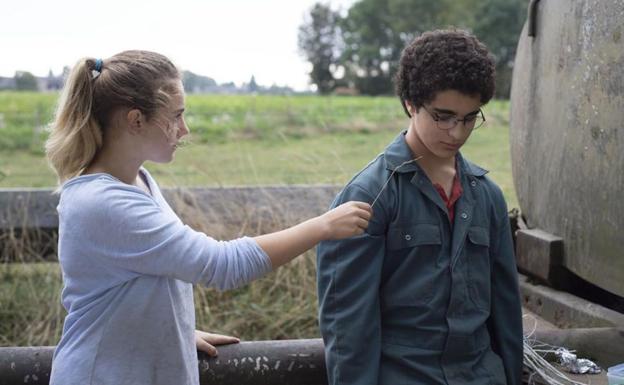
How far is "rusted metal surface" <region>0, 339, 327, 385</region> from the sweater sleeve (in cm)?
66

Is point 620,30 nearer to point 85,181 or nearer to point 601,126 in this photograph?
point 601,126

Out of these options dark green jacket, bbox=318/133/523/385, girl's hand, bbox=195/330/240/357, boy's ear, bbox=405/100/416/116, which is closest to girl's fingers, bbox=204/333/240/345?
girl's hand, bbox=195/330/240/357

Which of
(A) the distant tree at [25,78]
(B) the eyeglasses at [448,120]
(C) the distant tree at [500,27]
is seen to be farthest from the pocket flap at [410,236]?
(C) the distant tree at [500,27]

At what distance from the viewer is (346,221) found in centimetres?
188

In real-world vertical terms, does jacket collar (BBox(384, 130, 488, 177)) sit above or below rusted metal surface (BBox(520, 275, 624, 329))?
above

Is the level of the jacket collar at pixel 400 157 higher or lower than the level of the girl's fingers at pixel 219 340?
higher

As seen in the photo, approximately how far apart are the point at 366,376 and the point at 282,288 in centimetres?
300

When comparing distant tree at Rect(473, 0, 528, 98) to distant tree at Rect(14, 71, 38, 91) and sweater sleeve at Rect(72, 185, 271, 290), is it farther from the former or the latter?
sweater sleeve at Rect(72, 185, 271, 290)

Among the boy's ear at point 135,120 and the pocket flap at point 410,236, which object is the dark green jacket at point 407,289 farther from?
the boy's ear at point 135,120

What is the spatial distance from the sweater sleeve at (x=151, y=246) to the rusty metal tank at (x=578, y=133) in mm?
1291

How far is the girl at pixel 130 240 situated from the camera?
187cm

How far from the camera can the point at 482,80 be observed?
206cm

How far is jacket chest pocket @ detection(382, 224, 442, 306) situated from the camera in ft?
6.69

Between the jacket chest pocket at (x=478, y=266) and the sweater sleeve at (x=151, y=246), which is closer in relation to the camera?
the sweater sleeve at (x=151, y=246)
